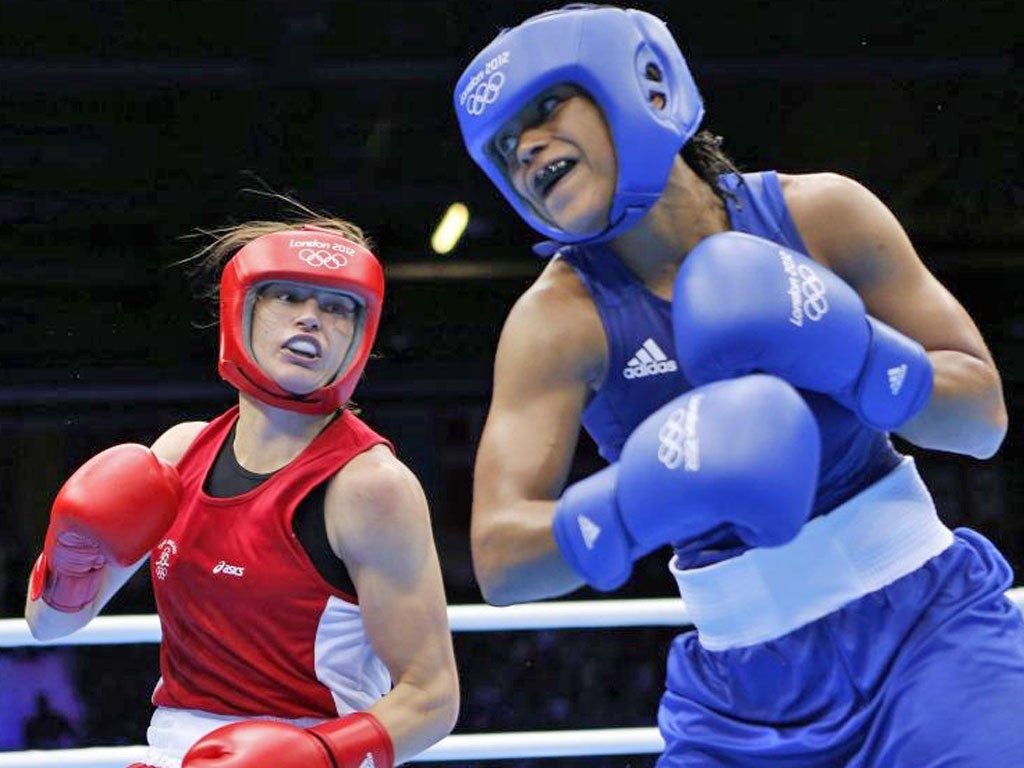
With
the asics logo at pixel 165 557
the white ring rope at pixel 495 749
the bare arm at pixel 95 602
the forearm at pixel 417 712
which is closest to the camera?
the forearm at pixel 417 712

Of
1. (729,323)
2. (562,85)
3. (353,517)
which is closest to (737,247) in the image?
(729,323)

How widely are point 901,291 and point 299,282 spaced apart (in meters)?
0.88

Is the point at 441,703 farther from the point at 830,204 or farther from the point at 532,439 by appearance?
the point at 830,204

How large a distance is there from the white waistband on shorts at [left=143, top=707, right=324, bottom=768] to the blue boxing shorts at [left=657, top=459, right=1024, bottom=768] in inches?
26.3

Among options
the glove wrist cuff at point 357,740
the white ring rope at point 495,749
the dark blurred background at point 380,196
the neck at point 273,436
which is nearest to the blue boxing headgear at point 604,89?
the neck at point 273,436

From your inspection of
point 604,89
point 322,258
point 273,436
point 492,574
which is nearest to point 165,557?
point 273,436

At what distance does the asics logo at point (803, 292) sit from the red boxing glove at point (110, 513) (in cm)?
98

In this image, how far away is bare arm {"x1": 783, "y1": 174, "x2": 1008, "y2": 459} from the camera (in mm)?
1590

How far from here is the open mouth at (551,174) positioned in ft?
5.35

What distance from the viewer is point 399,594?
6.38 ft

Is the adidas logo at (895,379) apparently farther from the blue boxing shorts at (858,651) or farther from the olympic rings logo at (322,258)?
the olympic rings logo at (322,258)

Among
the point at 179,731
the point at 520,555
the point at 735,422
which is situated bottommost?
the point at 179,731

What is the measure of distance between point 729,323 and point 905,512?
36cm

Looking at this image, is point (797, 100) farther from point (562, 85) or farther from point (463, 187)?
point (562, 85)
